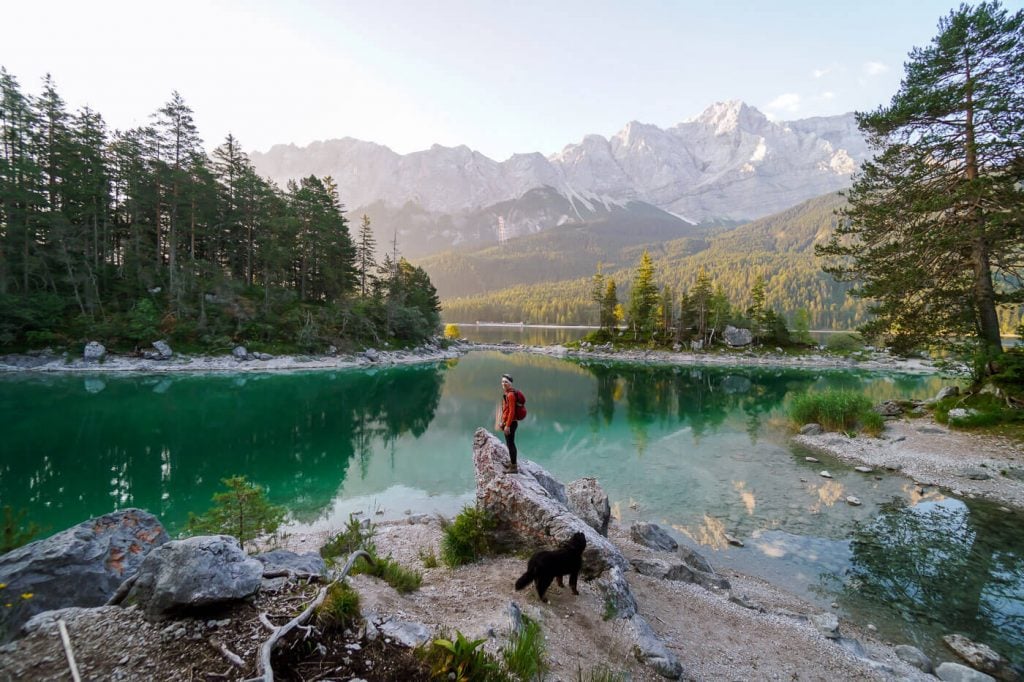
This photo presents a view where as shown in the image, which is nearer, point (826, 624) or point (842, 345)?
point (826, 624)

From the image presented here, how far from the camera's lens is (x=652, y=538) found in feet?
38.0

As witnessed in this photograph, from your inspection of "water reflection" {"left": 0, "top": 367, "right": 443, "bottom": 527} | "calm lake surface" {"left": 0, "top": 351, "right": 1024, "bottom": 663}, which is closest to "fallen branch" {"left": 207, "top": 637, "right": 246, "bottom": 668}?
"calm lake surface" {"left": 0, "top": 351, "right": 1024, "bottom": 663}

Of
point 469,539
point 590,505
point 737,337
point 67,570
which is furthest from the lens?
point 737,337

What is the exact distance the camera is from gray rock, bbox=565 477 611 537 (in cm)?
1095

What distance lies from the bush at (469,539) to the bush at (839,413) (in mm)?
24516

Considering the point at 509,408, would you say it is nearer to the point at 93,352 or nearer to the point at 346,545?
the point at 346,545

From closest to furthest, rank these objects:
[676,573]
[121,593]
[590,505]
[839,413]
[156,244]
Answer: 1. [121,593]
2. [676,573]
3. [590,505]
4. [839,413]
5. [156,244]

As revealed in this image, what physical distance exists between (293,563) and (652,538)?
9219 mm

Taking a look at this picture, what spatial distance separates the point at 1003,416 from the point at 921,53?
61.7ft

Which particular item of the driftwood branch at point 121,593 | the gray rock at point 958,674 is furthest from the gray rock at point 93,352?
the gray rock at point 958,674

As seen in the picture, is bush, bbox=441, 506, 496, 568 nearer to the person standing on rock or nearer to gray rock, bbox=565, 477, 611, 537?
the person standing on rock

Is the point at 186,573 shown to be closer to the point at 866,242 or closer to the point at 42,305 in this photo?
the point at 866,242

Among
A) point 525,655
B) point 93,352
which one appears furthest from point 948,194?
point 93,352

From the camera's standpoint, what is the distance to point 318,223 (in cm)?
6338
